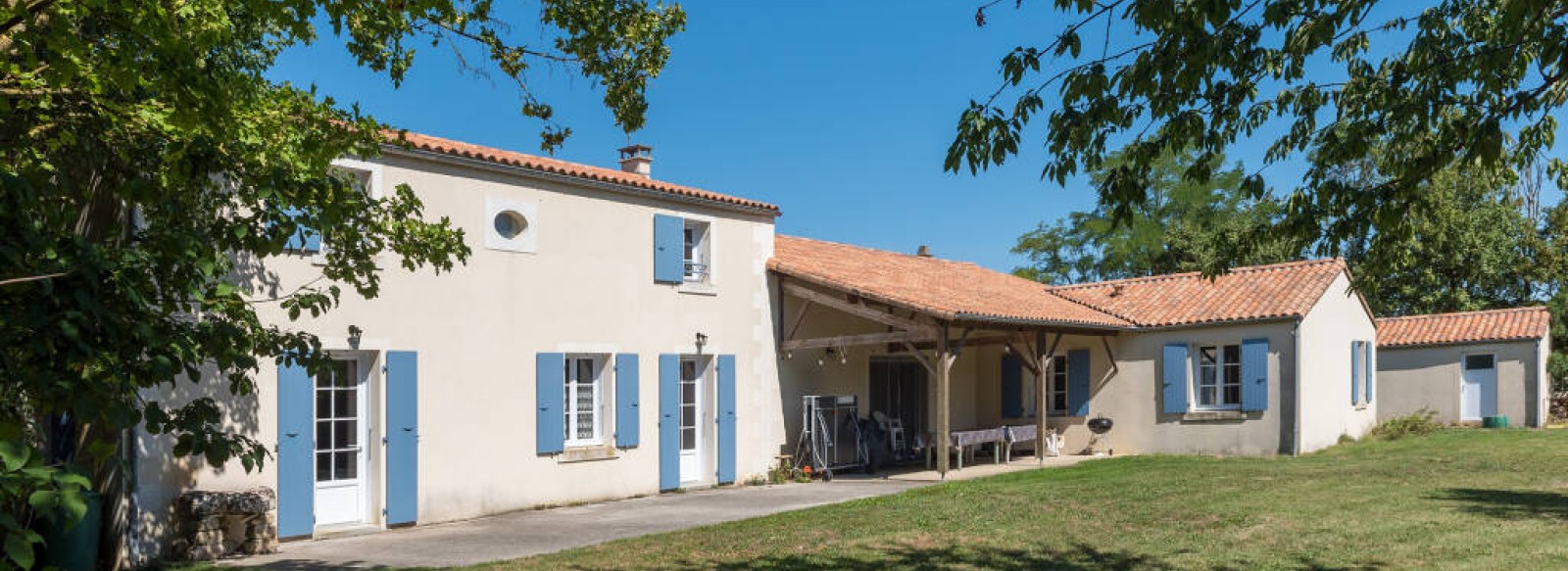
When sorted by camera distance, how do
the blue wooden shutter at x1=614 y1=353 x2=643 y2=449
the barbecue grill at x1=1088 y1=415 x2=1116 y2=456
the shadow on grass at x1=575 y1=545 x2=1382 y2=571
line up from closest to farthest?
the shadow on grass at x1=575 y1=545 x2=1382 y2=571, the blue wooden shutter at x1=614 y1=353 x2=643 y2=449, the barbecue grill at x1=1088 y1=415 x2=1116 y2=456

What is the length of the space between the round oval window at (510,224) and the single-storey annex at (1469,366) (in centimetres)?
1865

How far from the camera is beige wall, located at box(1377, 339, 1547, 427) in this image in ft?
72.2

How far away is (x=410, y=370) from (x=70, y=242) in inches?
285

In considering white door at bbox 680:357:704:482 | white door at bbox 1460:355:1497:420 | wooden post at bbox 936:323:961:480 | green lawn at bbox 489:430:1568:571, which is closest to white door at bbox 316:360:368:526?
green lawn at bbox 489:430:1568:571

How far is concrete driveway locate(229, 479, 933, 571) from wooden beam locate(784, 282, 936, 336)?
6.50 feet

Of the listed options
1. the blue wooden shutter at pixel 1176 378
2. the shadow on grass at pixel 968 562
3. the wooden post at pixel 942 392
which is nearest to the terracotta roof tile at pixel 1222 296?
the blue wooden shutter at pixel 1176 378

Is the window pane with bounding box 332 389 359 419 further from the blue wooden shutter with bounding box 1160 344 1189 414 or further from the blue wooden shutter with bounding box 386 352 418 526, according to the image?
the blue wooden shutter with bounding box 1160 344 1189 414

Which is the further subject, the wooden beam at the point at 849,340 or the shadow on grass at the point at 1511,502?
A: the wooden beam at the point at 849,340

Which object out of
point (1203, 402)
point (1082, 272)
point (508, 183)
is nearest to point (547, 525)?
point (508, 183)

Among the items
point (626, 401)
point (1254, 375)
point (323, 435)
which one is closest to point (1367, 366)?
point (1254, 375)

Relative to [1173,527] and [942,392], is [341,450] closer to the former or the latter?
[942,392]

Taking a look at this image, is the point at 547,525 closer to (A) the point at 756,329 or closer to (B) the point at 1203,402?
(A) the point at 756,329

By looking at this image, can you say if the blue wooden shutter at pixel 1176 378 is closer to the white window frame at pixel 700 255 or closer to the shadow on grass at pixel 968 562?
the white window frame at pixel 700 255

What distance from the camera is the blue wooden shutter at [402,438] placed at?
11172 mm
